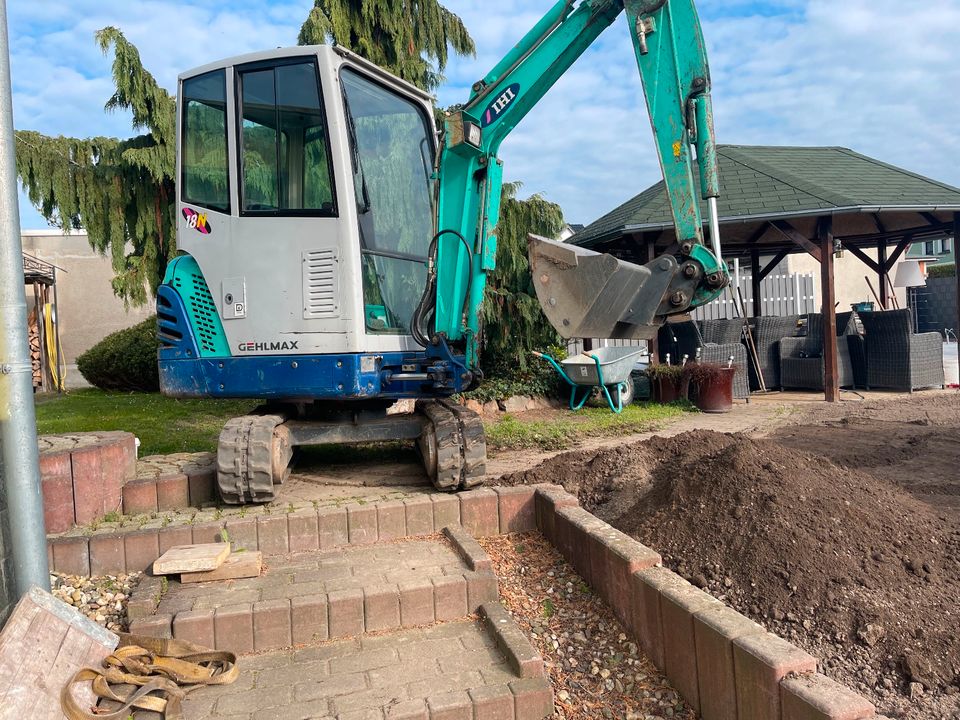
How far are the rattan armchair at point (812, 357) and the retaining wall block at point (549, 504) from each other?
8212 millimetres

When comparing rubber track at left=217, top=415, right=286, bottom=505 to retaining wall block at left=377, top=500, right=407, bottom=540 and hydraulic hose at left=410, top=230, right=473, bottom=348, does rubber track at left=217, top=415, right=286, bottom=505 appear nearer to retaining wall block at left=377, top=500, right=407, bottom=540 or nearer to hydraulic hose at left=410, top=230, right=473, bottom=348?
retaining wall block at left=377, top=500, right=407, bottom=540

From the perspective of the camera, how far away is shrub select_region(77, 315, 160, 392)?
→ 13.1 m

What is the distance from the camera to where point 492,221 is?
5051 mm

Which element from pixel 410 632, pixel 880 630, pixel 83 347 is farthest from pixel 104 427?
pixel 83 347

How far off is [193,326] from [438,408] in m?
1.83

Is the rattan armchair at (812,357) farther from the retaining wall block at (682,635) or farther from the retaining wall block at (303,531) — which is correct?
the retaining wall block at (682,635)

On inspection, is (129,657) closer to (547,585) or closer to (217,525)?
(217,525)

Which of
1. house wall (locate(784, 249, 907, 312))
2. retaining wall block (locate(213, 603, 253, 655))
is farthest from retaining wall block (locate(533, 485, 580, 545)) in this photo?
house wall (locate(784, 249, 907, 312))

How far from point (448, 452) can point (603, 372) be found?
201 inches

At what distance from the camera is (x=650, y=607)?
288 centimetres

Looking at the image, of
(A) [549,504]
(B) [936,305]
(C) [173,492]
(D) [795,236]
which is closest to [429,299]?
(A) [549,504]

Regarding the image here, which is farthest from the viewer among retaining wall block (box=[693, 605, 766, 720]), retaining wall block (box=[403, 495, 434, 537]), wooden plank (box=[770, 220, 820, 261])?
wooden plank (box=[770, 220, 820, 261])

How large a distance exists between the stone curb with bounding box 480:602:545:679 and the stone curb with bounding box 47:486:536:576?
103 centimetres

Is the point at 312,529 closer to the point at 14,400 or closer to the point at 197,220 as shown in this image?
the point at 14,400
